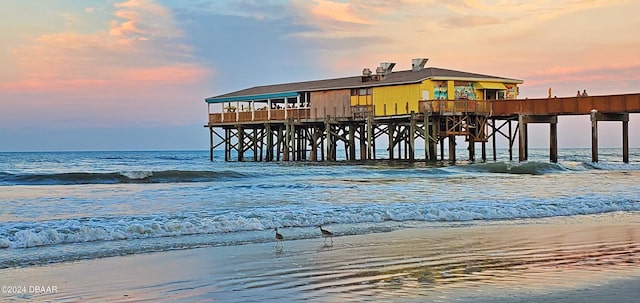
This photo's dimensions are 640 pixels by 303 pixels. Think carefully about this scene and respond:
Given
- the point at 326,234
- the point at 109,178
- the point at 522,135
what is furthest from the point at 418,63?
the point at 326,234

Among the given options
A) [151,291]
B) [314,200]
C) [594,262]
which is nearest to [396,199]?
[314,200]

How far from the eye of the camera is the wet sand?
7.84m

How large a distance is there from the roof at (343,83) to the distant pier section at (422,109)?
7 cm

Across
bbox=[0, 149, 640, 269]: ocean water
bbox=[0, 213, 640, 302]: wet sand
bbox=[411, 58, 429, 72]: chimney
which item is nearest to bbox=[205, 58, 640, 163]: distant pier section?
bbox=[411, 58, 429, 72]: chimney

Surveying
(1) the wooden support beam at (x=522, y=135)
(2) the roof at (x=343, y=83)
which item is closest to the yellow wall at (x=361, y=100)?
(2) the roof at (x=343, y=83)

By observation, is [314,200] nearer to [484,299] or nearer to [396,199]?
[396,199]

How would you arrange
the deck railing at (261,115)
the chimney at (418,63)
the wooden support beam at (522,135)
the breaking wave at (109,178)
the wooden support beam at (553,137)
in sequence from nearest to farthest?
the breaking wave at (109,178), the wooden support beam at (522,135), the wooden support beam at (553,137), the chimney at (418,63), the deck railing at (261,115)

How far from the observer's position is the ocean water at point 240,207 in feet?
41.3

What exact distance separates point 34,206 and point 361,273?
12.0 meters

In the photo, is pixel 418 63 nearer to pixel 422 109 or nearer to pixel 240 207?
pixel 422 109

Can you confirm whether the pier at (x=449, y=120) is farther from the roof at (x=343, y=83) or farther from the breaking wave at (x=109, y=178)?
the breaking wave at (x=109, y=178)

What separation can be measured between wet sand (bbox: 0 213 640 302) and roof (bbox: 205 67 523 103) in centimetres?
2850

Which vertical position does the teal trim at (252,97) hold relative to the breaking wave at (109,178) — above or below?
above

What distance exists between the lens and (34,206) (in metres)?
18.5
